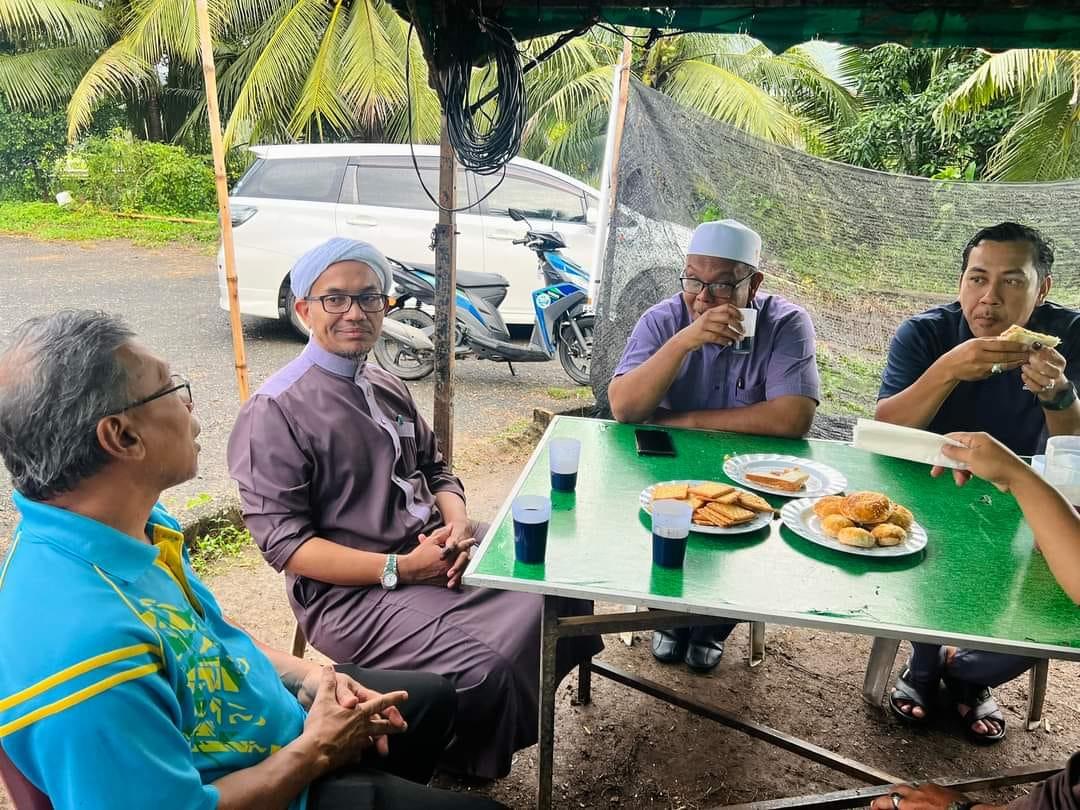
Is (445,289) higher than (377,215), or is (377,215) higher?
(377,215)

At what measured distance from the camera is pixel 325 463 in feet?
7.25

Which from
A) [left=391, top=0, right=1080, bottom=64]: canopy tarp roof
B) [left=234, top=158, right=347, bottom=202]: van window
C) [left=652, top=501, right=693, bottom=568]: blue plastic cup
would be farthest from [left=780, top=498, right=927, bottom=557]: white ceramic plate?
[left=234, top=158, right=347, bottom=202]: van window

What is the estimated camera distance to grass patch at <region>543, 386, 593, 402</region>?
21.3ft

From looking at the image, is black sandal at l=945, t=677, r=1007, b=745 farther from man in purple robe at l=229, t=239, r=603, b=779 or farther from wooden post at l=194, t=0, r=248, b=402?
wooden post at l=194, t=0, r=248, b=402

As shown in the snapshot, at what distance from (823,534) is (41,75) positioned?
17.9m

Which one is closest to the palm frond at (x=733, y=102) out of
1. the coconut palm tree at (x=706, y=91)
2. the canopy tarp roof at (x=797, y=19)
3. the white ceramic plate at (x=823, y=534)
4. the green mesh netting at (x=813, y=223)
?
the coconut palm tree at (x=706, y=91)

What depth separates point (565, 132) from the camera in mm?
12281

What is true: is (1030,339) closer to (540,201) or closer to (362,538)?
(362,538)

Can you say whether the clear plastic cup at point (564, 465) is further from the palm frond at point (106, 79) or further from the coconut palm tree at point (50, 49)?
the coconut palm tree at point (50, 49)

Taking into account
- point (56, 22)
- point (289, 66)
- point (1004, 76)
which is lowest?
point (1004, 76)

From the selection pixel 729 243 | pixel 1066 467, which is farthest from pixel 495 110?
pixel 1066 467

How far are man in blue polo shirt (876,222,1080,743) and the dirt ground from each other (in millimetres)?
131

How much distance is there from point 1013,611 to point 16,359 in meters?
1.95

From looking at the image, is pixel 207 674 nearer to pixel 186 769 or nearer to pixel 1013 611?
pixel 186 769
